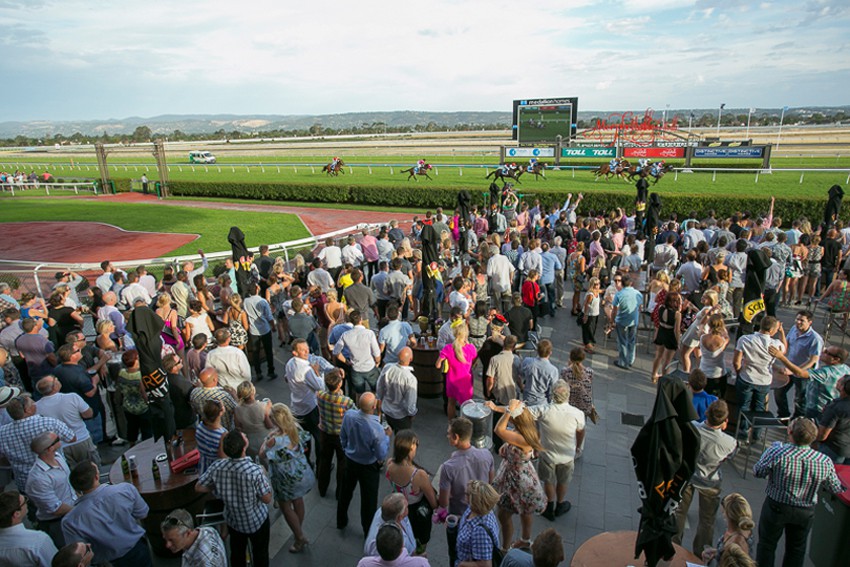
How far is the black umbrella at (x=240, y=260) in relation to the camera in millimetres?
9837

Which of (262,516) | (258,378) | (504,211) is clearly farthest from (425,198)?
(262,516)

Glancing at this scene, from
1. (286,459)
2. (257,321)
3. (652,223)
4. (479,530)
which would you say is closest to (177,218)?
(257,321)

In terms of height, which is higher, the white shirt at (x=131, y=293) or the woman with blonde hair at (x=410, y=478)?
the white shirt at (x=131, y=293)

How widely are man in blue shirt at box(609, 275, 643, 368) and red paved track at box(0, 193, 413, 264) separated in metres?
15.6

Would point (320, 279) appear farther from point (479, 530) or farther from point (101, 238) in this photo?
point (101, 238)

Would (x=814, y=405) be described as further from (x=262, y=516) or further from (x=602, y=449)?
(x=262, y=516)

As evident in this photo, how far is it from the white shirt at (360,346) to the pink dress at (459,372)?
0.90 metres

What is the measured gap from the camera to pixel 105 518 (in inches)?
154

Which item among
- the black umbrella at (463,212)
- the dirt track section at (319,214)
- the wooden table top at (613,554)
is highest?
the black umbrella at (463,212)

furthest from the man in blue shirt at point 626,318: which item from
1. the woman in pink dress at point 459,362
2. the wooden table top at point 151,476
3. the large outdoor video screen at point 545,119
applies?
the large outdoor video screen at point 545,119

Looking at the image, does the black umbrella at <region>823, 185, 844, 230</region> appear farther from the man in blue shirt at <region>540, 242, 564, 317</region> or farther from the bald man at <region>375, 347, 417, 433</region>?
the bald man at <region>375, 347, 417, 433</region>

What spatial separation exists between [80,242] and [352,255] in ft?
53.2

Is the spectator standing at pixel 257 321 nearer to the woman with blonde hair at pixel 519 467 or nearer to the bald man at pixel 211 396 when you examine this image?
the bald man at pixel 211 396

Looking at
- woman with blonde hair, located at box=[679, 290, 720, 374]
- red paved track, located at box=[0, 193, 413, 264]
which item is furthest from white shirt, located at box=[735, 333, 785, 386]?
red paved track, located at box=[0, 193, 413, 264]
